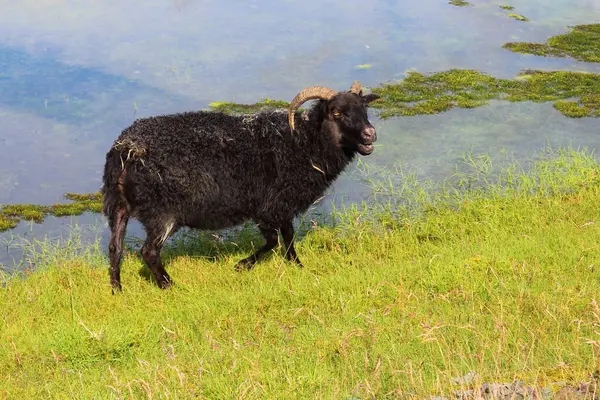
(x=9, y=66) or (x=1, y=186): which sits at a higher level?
(x=9, y=66)

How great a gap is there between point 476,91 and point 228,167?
379 inches

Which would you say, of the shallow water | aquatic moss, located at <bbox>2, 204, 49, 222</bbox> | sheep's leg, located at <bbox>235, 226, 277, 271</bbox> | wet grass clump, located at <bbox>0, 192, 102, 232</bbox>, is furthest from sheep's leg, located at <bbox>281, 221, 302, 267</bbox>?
aquatic moss, located at <bbox>2, 204, 49, 222</bbox>

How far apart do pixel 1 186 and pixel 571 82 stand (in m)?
13.1

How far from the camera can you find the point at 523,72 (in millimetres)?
17453

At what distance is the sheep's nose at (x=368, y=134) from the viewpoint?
852 centimetres

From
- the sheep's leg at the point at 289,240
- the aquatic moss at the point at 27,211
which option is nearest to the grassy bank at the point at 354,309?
the sheep's leg at the point at 289,240

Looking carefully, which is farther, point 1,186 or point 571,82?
point 571,82

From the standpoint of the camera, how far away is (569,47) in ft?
63.5

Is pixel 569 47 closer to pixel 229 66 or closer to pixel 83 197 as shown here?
pixel 229 66

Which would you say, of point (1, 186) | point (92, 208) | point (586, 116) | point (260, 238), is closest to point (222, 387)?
point (260, 238)

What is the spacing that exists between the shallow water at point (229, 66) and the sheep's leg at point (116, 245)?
7.53 ft

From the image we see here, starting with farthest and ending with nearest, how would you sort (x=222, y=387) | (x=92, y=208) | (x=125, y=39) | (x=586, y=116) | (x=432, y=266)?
1. (x=125, y=39)
2. (x=586, y=116)
3. (x=92, y=208)
4. (x=432, y=266)
5. (x=222, y=387)

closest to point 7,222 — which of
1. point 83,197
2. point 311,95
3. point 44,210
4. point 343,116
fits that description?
point 44,210

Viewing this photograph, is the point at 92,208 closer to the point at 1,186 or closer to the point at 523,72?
the point at 1,186
